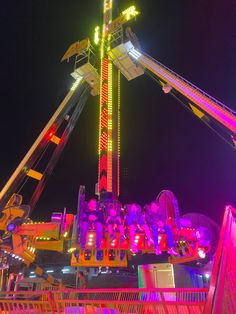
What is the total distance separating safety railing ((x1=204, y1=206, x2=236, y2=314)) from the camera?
102 inches

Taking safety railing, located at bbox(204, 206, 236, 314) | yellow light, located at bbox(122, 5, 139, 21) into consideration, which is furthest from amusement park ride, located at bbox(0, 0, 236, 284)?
safety railing, located at bbox(204, 206, 236, 314)

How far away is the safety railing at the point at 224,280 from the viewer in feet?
8.54

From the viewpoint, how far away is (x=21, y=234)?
11234mm

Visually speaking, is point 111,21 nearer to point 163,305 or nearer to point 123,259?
point 123,259

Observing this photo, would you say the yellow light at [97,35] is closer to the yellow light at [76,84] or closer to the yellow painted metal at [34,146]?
the yellow light at [76,84]

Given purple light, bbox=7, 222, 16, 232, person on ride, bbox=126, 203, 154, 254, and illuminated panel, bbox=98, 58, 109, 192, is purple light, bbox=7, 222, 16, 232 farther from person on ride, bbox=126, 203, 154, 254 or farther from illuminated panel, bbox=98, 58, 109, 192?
person on ride, bbox=126, 203, 154, 254

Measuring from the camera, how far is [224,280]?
2939mm

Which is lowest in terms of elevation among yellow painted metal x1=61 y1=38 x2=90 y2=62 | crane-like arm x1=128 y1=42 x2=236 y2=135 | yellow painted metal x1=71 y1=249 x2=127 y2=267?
yellow painted metal x1=71 y1=249 x2=127 y2=267

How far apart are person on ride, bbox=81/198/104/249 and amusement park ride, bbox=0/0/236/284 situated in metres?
0.19

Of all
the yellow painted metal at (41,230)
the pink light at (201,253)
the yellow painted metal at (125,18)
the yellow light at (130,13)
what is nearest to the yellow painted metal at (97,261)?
the yellow painted metal at (41,230)

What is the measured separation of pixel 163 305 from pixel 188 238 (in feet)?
23.1

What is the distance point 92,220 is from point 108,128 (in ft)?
17.8

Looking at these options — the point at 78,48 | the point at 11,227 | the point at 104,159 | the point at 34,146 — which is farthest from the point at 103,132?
the point at 78,48

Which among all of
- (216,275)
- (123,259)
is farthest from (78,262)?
(216,275)
